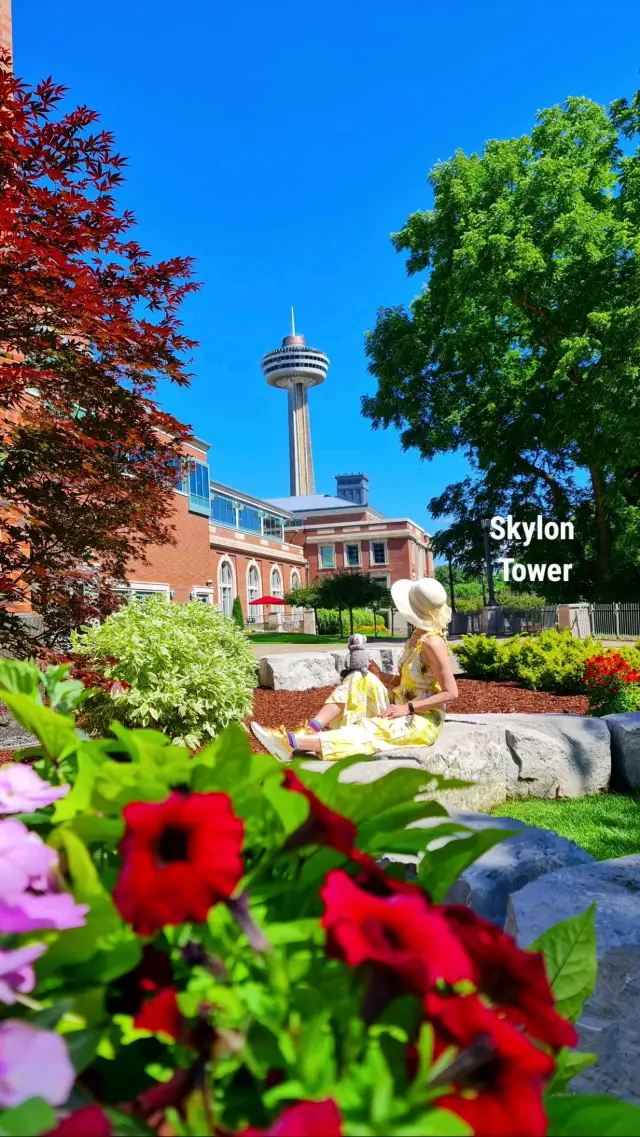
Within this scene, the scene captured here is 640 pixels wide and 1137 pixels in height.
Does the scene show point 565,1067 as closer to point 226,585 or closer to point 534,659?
point 534,659

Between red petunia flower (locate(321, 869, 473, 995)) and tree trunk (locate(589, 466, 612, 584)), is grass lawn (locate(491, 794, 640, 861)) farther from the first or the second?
tree trunk (locate(589, 466, 612, 584))

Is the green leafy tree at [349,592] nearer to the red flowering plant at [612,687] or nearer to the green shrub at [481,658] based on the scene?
the green shrub at [481,658]

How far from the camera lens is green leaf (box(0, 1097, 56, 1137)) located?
1.43ft

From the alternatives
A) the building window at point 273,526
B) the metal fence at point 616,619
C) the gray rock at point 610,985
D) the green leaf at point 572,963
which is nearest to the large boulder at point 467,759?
the gray rock at point 610,985

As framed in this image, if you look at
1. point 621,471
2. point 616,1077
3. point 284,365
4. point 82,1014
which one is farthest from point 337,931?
point 284,365

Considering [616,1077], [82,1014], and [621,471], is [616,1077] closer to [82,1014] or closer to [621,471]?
[82,1014]

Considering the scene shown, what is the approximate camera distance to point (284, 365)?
111 meters

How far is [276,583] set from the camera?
50.6 metres

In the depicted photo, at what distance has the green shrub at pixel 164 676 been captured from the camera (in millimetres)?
5980

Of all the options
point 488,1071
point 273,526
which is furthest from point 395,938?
point 273,526

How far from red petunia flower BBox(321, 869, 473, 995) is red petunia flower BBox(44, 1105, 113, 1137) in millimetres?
196

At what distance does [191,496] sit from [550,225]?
735 inches

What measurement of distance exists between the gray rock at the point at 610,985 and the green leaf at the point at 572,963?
979mm

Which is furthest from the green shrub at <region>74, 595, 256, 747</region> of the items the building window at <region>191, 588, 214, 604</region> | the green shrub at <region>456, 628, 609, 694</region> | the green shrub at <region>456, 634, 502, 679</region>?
the building window at <region>191, 588, 214, 604</region>
